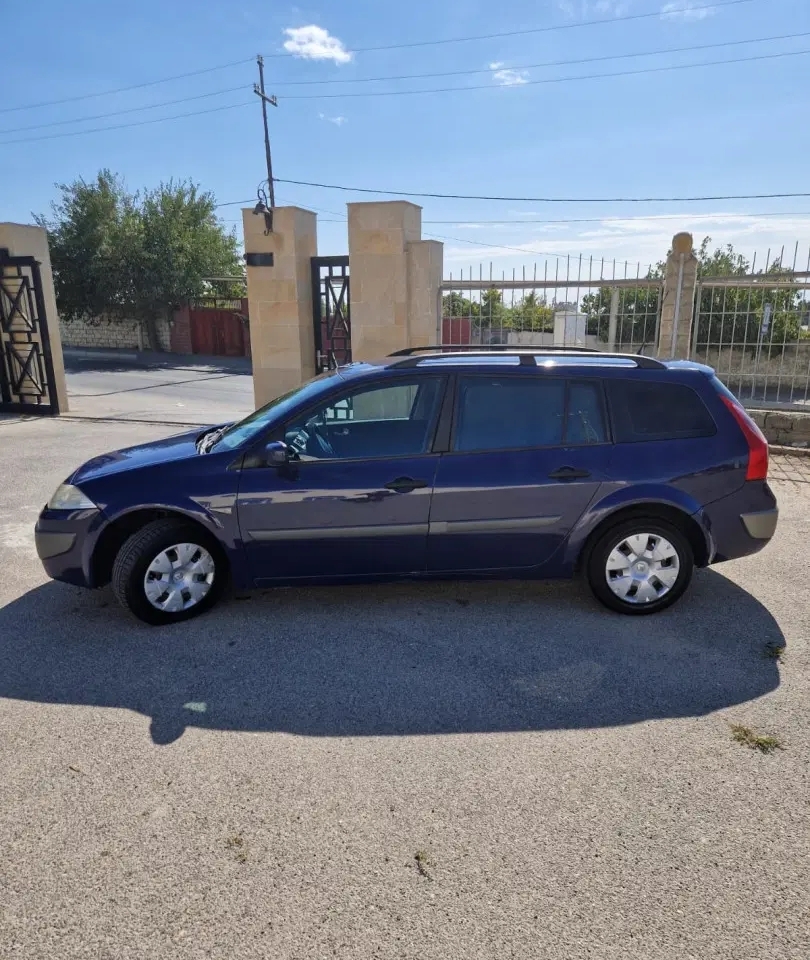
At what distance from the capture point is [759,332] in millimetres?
8672

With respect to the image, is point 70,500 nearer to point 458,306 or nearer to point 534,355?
point 534,355

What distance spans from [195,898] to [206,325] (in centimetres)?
3235

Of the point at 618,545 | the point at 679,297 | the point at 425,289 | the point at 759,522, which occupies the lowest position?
the point at 618,545

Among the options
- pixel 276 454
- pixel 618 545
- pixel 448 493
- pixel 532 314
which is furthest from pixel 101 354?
pixel 618 545

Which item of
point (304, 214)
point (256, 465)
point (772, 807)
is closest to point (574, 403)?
point (256, 465)

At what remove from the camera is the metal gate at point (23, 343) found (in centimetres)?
1230

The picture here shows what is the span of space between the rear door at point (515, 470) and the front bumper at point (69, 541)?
2.00m

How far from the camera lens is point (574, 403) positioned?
4.26m

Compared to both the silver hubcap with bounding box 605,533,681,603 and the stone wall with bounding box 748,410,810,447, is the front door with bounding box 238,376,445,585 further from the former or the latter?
the stone wall with bounding box 748,410,810,447

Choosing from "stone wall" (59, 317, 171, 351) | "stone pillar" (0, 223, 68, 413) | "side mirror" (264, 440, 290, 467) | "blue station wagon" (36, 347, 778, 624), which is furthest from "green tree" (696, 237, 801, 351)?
"stone wall" (59, 317, 171, 351)

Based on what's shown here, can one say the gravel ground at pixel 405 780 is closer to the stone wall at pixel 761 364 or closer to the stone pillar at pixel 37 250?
the stone wall at pixel 761 364

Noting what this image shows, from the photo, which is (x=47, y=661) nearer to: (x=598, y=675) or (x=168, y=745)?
(x=168, y=745)

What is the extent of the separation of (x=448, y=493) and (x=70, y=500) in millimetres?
2244

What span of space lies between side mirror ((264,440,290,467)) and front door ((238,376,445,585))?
0.05 metres
